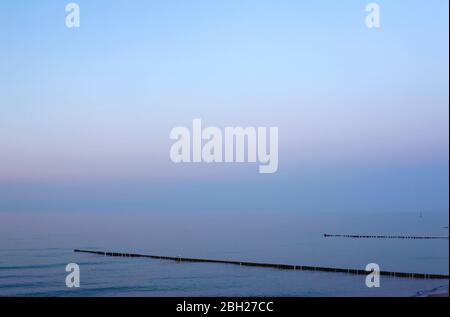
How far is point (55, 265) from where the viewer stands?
1852 inches

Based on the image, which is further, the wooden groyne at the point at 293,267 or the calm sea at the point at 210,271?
the wooden groyne at the point at 293,267

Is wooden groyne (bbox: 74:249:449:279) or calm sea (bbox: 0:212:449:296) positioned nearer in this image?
calm sea (bbox: 0:212:449:296)

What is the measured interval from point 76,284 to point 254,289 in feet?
42.4

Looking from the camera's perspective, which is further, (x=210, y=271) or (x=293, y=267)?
(x=210, y=271)
